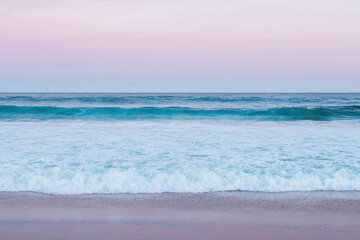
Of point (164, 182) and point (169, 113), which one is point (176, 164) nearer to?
point (164, 182)

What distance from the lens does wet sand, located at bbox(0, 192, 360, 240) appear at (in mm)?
3227

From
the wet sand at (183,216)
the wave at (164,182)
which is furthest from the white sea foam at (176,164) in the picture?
the wet sand at (183,216)

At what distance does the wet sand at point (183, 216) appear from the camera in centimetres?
323

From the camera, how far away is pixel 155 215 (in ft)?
12.0

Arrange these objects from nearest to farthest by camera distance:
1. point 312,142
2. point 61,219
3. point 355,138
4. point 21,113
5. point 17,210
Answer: point 61,219 < point 17,210 < point 312,142 < point 355,138 < point 21,113

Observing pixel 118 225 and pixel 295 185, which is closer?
pixel 118 225

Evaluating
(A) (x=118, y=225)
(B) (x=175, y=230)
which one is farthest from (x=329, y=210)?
(A) (x=118, y=225)

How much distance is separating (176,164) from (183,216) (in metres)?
1.93

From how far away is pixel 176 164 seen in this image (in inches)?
218

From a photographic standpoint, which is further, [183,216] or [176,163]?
[176,163]

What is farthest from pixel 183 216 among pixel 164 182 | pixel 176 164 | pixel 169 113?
pixel 169 113

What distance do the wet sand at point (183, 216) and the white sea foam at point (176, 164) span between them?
28 cm

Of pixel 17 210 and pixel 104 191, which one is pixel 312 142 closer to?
pixel 104 191

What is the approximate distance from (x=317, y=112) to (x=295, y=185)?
46.1 feet
